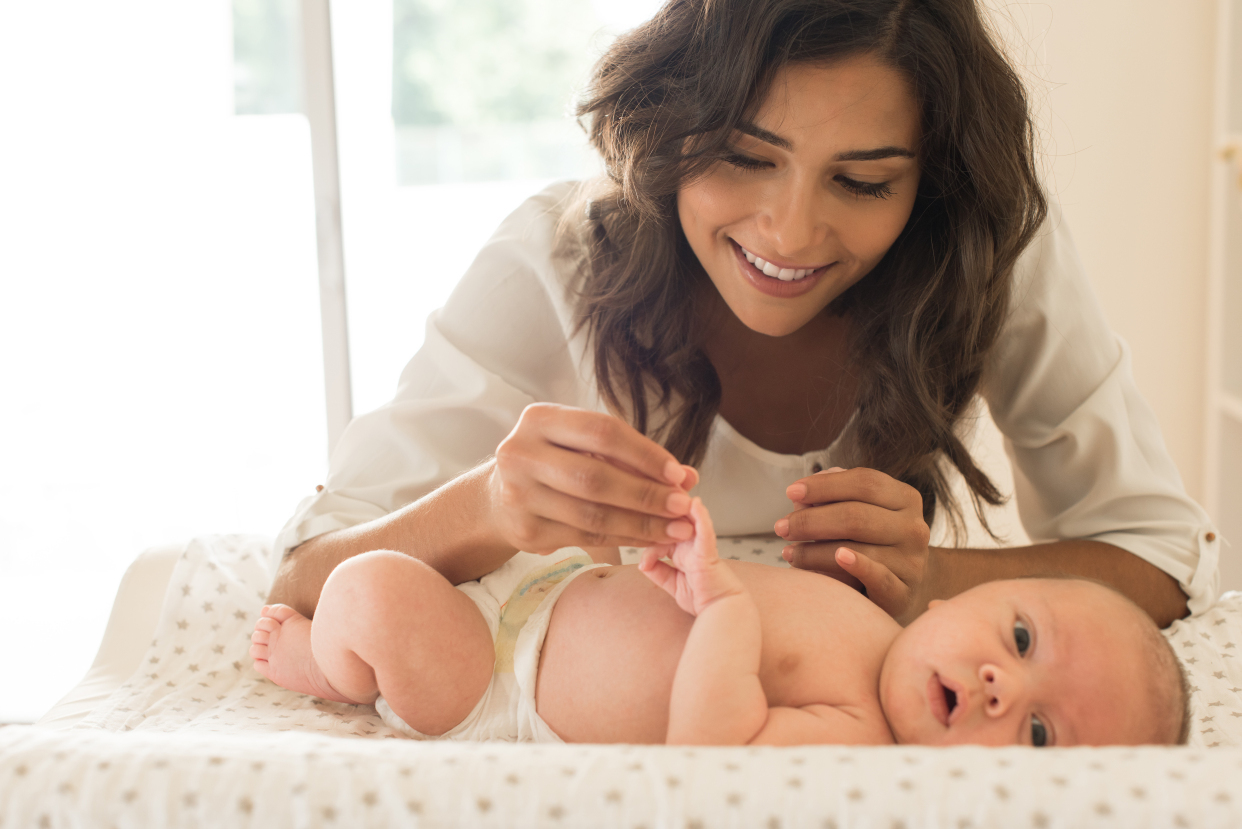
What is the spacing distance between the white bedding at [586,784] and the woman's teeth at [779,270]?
2.03ft

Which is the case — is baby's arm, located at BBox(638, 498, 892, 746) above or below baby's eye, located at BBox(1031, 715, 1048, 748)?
above

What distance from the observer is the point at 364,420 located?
4.15 feet

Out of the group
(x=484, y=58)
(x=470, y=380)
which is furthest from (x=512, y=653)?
(x=484, y=58)

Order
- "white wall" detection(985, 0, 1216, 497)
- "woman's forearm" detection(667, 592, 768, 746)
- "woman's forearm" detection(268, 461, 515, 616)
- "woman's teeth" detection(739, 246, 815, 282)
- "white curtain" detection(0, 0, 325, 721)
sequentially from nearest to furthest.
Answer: "woman's forearm" detection(667, 592, 768, 746) → "woman's forearm" detection(268, 461, 515, 616) → "woman's teeth" detection(739, 246, 815, 282) → "white wall" detection(985, 0, 1216, 497) → "white curtain" detection(0, 0, 325, 721)

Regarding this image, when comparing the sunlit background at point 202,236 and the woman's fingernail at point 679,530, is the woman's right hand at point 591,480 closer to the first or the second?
the woman's fingernail at point 679,530

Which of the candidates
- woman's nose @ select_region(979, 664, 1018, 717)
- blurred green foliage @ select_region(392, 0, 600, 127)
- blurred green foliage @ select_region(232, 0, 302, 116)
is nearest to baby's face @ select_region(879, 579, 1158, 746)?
woman's nose @ select_region(979, 664, 1018, 717)

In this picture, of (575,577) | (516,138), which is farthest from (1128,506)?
(516,138)

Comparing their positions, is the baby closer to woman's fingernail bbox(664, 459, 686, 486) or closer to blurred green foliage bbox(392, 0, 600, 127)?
woman's fingernail bbox(664, 459, 686, 486)

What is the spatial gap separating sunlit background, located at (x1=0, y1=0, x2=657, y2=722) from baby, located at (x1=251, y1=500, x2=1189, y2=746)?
1.91 metres

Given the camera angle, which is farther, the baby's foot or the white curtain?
the white curtain

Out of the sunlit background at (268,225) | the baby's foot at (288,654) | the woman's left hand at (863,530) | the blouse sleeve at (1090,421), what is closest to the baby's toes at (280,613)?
the baby's foot at (288,654)

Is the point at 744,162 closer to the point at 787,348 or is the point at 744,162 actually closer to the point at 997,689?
the point at 787,348

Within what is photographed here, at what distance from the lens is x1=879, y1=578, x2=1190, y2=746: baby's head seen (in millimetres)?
812

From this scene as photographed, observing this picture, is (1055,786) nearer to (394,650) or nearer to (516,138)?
(394,650)
